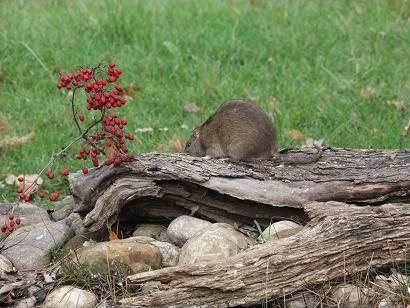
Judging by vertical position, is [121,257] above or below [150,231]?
above

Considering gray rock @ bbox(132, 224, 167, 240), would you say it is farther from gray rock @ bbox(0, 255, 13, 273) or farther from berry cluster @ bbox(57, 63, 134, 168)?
gray rock @ bbox(0, 255, 13, 273)

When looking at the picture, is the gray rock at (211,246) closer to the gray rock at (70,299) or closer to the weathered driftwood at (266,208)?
the weathered driftwood at (266,208)

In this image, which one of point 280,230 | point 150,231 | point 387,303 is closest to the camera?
point 387,303

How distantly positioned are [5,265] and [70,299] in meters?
0.51

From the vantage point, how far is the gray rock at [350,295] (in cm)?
392

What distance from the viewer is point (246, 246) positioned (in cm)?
433

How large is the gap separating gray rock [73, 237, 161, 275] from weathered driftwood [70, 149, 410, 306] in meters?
0.29

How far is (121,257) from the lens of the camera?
165 inches

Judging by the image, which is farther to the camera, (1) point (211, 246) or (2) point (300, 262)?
(1) point (211, 246)

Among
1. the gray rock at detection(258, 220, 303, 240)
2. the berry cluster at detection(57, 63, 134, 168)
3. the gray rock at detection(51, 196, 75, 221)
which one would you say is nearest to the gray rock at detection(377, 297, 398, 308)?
the gray rock at detection(258, 220, 303, 240)

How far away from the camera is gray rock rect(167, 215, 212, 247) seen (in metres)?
4.48

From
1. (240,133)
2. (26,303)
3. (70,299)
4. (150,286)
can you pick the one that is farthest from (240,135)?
(26,303)

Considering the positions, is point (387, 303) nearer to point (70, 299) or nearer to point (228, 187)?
point (228, 187)

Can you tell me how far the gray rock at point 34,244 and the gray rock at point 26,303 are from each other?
31 centimetres
